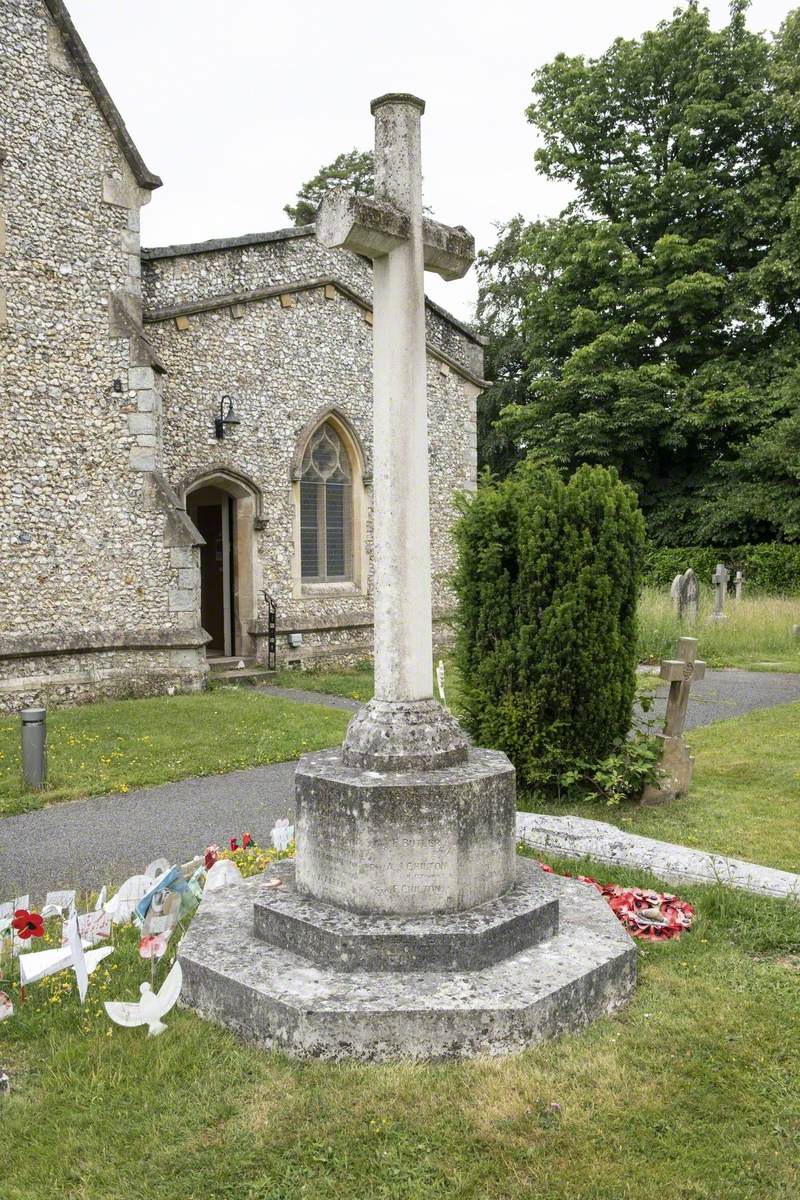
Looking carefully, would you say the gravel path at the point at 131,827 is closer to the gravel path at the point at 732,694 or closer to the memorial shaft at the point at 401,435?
the memorial shaft at the point at 401,435

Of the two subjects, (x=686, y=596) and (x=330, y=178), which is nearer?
(x=686, y=596)

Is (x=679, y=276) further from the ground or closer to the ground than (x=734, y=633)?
further from the ground

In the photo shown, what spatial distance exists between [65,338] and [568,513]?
809 cm

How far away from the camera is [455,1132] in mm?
2855

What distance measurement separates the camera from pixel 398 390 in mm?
4137

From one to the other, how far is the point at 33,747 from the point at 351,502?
31.6ft

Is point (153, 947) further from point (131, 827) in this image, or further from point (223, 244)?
point (223, 244)

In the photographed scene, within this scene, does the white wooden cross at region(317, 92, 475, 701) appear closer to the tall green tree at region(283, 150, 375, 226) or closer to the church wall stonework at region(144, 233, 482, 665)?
the church wall stonework at region(144, 233, 482, 665)

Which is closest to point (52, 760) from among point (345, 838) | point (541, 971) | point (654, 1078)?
point (345, 838)

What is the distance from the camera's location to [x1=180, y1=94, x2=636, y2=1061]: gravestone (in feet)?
10.9

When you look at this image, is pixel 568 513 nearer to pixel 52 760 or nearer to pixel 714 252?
pixel 52 760

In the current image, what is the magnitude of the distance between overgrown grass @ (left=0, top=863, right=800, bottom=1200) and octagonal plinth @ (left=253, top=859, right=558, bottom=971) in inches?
16.7

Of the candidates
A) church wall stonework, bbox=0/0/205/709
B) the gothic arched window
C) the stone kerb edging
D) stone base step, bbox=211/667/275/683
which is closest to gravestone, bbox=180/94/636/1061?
the stone kerb edging

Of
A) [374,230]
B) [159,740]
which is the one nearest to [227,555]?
[159,740]
